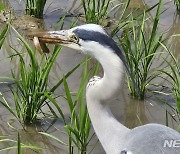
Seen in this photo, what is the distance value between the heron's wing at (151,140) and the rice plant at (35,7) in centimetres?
244

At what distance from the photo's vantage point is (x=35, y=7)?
15.9ft

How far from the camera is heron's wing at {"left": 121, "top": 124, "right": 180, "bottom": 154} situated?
2486mm

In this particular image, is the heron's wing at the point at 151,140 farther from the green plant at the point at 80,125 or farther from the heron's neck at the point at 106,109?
the green plant at the point at 80,125

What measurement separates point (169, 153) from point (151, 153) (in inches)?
3.4

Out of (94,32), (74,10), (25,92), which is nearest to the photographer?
(94,32)

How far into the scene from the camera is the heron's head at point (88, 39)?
2369 mm

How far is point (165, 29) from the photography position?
4.94 meters

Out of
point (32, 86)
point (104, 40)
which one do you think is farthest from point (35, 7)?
point (104, 40)

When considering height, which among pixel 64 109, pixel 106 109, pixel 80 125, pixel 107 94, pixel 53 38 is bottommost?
pixel 64 109

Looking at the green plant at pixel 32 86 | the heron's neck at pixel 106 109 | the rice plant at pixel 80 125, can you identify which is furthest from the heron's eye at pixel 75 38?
the green plant at pixel 32 86

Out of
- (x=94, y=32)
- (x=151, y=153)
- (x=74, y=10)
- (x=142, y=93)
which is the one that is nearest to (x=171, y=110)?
(x=142, y=93)

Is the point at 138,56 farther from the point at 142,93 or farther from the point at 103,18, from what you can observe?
the point at 103,18

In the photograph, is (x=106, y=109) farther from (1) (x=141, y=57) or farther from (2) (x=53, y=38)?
(1) (x=141, y=57)

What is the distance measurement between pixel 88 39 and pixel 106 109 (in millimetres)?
399
